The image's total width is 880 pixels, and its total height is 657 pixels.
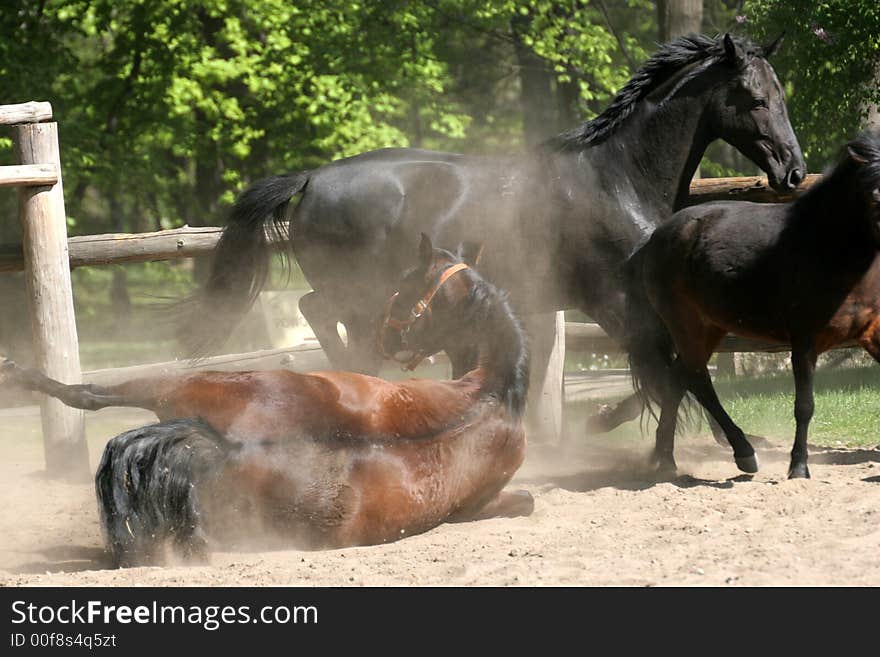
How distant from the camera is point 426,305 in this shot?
5.26 meters

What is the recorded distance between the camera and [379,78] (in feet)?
50.6

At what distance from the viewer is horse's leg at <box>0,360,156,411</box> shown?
458 centimetres

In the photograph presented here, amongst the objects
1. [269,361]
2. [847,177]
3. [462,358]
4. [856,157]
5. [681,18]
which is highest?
[681,18]

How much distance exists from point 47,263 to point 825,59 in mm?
6659

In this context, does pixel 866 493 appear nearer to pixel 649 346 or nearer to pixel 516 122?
pixel 649 346

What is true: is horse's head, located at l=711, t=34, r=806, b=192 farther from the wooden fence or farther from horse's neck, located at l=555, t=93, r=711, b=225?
the wooden fence

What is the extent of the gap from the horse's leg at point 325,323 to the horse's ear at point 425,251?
1.83 meters

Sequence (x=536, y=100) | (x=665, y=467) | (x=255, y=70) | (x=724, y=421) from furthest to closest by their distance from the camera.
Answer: (x=536, y=100)
(x=255, y=70)
(x=665, y=467)
(x=724, y=421)

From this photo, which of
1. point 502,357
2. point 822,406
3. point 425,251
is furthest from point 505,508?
point 822,406

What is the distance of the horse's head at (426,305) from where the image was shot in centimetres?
523

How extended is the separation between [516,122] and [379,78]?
30.6 ft

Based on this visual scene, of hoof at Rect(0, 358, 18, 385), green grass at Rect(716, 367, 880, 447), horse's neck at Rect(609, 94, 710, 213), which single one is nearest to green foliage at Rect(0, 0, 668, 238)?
green grass at Rect(716, 367, 880, 447)

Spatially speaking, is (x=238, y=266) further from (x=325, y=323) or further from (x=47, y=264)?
(x=47, y=264)

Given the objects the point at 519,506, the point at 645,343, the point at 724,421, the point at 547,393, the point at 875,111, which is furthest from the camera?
the point at 875,111
